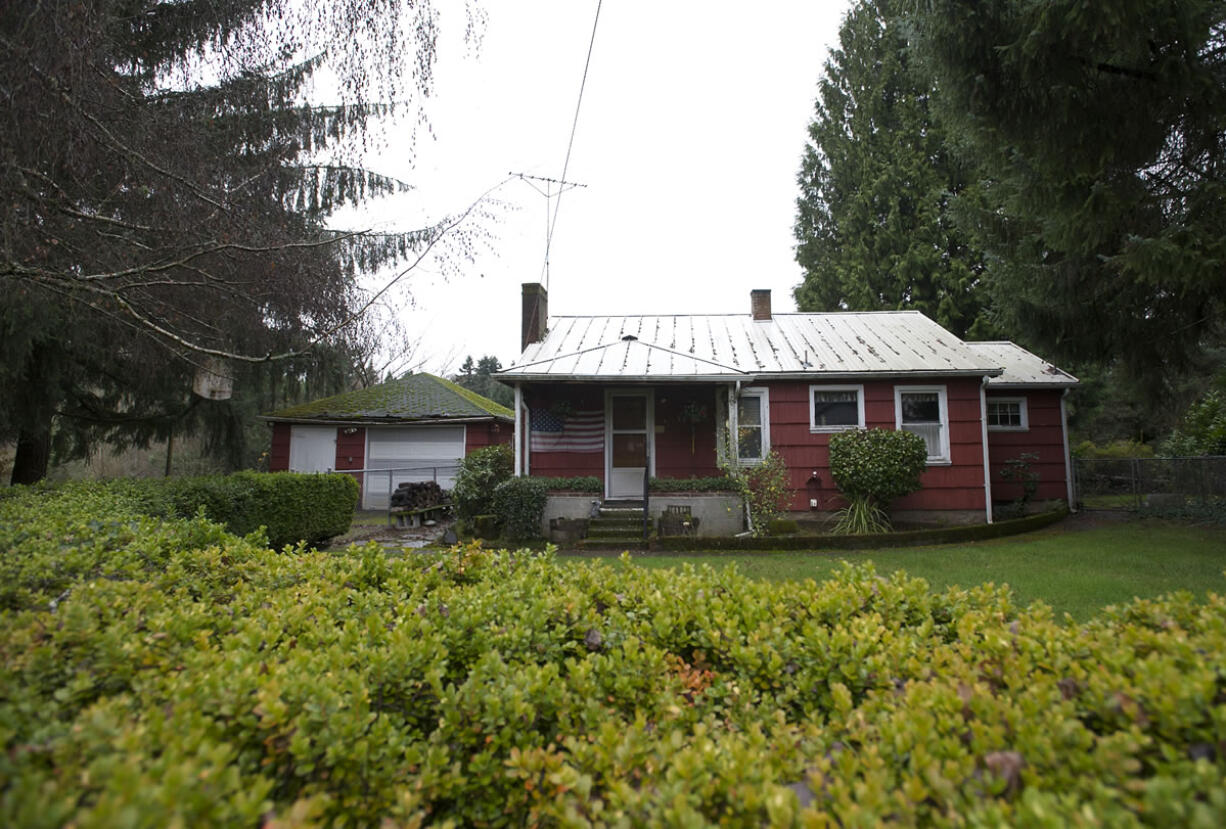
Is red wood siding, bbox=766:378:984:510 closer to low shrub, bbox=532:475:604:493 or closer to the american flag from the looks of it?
the american flag

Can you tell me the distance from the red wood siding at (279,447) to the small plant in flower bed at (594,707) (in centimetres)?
1660

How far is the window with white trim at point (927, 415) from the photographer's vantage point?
39.9ft

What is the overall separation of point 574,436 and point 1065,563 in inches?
323

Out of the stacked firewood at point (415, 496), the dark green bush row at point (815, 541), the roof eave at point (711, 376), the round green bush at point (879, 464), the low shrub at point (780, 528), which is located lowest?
the dark green bush row at point (815, 541)

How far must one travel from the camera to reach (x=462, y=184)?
4754mm

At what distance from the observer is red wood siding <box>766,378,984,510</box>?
12.0 metres

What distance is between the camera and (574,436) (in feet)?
41.0

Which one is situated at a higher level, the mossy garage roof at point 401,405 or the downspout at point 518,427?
the mossy garage roof at point 401,405

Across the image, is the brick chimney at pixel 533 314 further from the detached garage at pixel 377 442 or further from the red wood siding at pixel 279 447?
the red wood siding at pixel 279 447

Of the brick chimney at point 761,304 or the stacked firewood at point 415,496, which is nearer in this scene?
the stacked firewood at point 415,496

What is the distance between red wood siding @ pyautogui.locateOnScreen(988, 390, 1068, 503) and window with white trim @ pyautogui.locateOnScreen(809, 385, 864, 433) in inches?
179

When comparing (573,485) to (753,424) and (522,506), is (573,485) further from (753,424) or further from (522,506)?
(753,424)

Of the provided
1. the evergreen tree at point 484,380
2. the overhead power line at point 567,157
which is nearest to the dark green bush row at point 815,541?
the overhead power line at point 567,157


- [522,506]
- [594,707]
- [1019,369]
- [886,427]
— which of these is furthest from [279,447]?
[1019,369]
